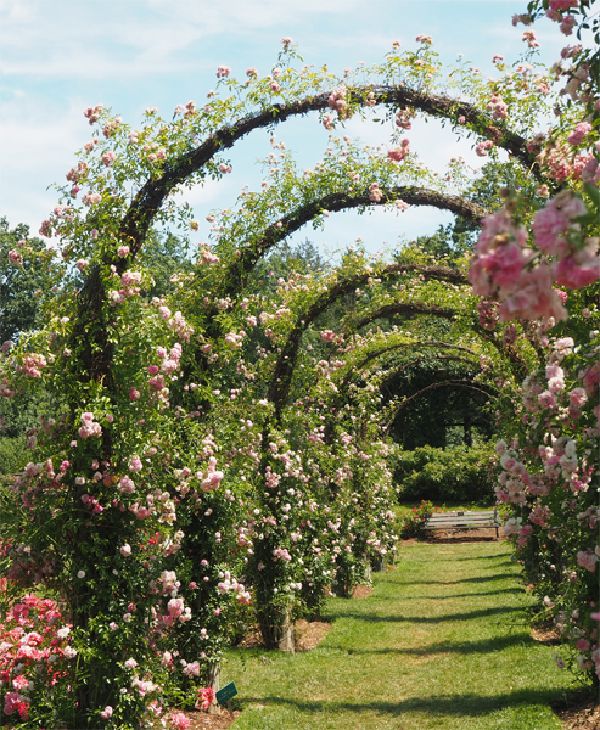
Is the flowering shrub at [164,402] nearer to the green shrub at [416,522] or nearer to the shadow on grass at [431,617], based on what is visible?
the shadow on grass at [431,617]

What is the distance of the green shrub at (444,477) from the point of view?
24016mm

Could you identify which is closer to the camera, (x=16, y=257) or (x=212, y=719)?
(x=16, y=257)

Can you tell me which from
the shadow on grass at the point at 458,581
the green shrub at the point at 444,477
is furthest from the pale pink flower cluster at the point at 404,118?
the green shrub at the point at 444,477

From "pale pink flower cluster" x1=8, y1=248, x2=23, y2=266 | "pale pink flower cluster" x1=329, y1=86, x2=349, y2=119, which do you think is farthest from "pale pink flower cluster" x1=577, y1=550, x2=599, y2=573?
"pale pink flower cluster" x1=8, y1=248, x2=23, y2=266

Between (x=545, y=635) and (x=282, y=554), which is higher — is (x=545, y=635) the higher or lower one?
the lower one

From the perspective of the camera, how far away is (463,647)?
878 centimetres

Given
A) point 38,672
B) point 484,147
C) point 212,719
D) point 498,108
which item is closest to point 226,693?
point 212,719

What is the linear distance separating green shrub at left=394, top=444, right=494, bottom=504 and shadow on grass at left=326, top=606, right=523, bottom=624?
495 inches

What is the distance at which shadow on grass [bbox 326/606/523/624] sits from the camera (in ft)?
34.5

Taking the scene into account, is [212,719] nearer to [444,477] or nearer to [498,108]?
[498,108]

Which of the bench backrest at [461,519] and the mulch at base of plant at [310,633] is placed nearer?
the mulch at base of plant at [310,633]

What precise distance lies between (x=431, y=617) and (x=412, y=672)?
297 cm

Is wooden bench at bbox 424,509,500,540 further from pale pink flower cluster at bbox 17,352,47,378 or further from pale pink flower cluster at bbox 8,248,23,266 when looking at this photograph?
pale pink flower cluster at bbox 17,352,47,378

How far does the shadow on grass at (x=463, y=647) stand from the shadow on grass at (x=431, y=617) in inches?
57.0
